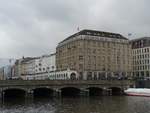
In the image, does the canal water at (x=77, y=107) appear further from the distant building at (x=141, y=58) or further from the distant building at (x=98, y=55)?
the distant building at (x=141, y=58)

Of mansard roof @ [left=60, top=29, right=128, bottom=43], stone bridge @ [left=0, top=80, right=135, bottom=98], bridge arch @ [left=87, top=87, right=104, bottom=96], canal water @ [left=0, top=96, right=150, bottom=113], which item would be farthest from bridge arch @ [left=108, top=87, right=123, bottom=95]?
mansard roof @ [left=60, top=29, right=128, bottom=43]

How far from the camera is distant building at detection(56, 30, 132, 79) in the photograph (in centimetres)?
15438

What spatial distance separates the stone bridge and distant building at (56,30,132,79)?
34012mm

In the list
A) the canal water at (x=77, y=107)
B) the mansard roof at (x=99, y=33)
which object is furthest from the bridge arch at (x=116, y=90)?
the mansard roof at (x=99, y=33)

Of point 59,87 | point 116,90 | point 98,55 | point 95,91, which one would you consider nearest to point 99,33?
point 98,55

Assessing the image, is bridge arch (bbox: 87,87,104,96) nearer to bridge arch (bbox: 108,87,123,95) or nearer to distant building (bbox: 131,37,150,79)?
bridge arch (bbox: 108,87,123,95)

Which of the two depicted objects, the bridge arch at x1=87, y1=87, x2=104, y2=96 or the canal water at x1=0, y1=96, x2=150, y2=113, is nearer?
the canal water at x1=0, y1=96, x2=150, y2=113

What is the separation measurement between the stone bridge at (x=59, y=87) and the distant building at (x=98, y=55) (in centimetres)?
3401

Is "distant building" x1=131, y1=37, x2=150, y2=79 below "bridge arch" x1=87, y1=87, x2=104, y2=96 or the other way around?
the other way around

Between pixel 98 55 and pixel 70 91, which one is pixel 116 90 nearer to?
pixel 70 91

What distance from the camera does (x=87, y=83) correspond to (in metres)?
Result: 110

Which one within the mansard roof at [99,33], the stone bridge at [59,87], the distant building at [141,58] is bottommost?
Result: the stone bridge at [59,87]

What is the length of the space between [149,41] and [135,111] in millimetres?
128279

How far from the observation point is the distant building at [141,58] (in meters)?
174
